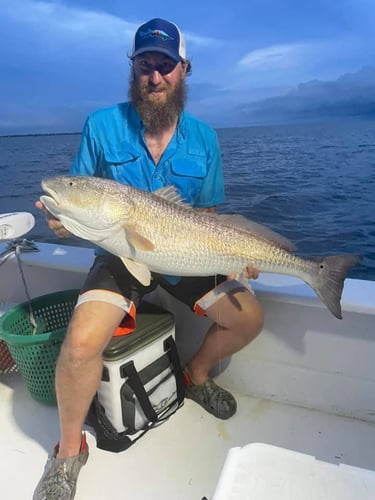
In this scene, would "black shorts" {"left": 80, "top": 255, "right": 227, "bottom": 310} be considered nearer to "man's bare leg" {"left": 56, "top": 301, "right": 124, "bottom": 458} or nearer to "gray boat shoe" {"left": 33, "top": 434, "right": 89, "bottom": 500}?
"man's bare leg" {"left": 56, "top": 301, "right": 124, "bottom": 458}

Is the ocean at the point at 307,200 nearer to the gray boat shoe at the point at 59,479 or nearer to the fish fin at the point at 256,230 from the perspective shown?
the fish fin at the point at 256,230

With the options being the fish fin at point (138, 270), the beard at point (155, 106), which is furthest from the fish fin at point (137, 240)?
the beard at point (155, 106)

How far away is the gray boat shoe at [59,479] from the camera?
233 centimetres

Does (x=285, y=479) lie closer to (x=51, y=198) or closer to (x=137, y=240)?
(x=137, y=240)

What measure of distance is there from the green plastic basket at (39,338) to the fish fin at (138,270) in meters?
0.71

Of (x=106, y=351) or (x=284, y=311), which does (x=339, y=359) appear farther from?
(x=106, y=351)

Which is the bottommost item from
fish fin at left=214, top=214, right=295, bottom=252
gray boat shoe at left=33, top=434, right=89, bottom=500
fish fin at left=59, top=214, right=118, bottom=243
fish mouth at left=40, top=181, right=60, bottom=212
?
gray boat shoe at left=33, top=434, right=89, bottom=500

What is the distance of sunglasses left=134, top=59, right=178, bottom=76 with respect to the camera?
9.38 feet

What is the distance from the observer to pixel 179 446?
9.09 feet

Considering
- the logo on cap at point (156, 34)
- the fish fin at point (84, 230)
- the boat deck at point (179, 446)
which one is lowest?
the boat deck at point (179, 446)

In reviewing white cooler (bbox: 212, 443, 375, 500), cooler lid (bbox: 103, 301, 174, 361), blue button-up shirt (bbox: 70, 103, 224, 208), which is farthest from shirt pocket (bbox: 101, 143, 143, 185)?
white cooler (bbox: 212, 443, 375, 500)

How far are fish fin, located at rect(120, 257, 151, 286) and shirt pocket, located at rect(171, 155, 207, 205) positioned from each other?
63 centimetres

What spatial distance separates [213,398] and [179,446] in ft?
1.38

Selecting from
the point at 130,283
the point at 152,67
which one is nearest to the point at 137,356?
the point at 130,283
